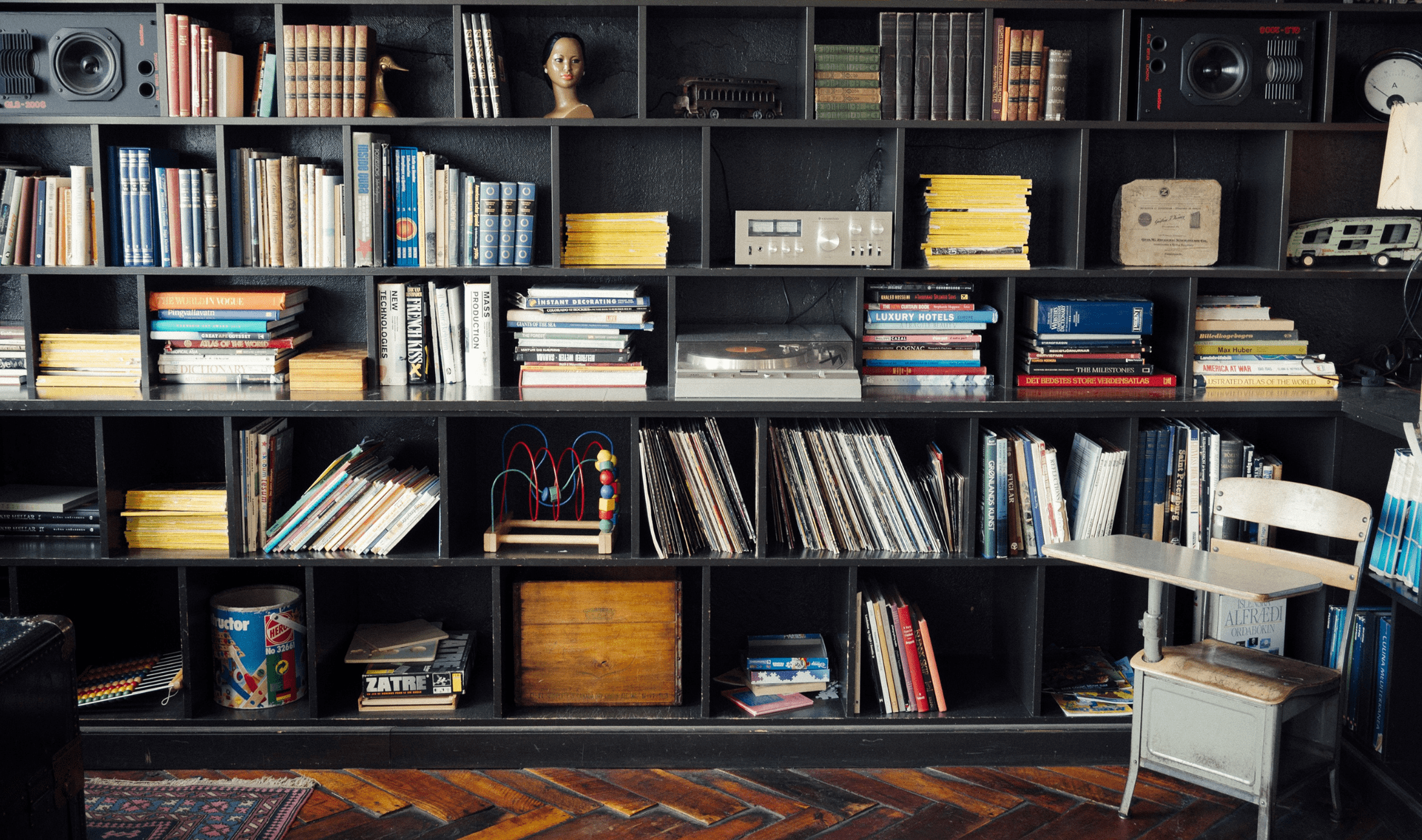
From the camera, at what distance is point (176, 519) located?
3.10 m

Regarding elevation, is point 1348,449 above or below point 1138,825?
above

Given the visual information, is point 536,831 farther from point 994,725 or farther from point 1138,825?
point 1138,825

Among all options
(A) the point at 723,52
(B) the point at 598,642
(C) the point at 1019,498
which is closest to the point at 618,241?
(A) the point at 723,52

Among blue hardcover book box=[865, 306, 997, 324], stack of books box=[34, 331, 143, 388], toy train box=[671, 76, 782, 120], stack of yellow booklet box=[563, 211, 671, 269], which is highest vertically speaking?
toy train box=[671, 76, 782, 120]

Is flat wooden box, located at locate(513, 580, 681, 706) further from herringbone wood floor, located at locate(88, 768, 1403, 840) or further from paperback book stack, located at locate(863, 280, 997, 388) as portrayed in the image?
paperback book stack, located at locate(863, 280, 997, 388)

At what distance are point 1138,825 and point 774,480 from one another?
3.78ft

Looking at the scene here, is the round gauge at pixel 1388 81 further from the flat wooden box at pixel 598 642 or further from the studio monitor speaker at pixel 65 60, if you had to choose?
the studio monitor speaker at pixel 65 60

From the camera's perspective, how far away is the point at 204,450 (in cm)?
343

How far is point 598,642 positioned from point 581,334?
0.78 meters

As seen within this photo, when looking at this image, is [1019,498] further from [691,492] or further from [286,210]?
[286,210]

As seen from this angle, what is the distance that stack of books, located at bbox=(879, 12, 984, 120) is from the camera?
10.0 ft

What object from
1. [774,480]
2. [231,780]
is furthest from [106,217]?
[774,480]

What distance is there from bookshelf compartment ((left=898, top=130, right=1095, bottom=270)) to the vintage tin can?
6.28ft

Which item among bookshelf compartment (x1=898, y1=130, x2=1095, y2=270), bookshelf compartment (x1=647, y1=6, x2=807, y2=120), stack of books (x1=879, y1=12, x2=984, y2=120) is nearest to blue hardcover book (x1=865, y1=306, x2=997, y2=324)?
bookshelf compartment (x1=898, y1=130, x2=1095, y2=270)
